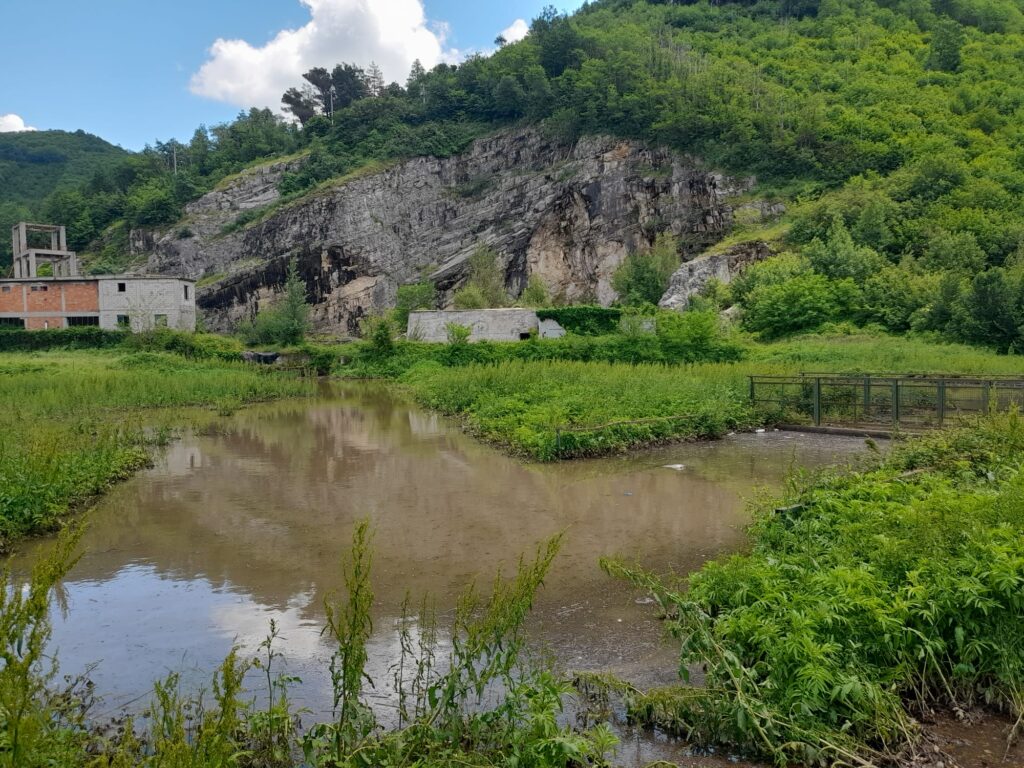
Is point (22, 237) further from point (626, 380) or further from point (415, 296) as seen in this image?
point (626, 380)

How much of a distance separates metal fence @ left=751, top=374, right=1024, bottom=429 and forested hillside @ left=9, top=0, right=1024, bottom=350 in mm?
12688

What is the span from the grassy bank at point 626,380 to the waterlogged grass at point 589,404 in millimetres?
30

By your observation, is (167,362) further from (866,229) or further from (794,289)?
(866,229)

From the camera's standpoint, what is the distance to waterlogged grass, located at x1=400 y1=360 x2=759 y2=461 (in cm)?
1429

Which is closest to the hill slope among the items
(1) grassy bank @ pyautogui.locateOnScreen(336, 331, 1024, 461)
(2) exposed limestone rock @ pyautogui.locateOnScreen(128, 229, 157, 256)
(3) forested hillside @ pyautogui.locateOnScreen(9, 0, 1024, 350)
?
(3) forested hillside @ pyautogui.locateOnScreen(9, 0, 1024, 350)

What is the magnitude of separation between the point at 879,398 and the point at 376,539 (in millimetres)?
13709

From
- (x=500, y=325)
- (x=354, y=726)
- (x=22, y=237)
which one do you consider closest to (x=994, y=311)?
(x=500, y=325)

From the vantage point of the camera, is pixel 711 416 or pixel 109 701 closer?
pixel 109 701

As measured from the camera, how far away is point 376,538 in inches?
349

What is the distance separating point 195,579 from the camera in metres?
7.60

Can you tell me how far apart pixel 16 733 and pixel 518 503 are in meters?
8.15

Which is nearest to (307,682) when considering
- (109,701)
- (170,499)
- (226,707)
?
(109,701)

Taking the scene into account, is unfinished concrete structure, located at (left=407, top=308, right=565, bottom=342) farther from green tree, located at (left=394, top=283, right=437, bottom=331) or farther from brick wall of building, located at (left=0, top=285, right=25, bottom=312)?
brick wall of building, located at (left=0, top=285, right=25, bottom=312)

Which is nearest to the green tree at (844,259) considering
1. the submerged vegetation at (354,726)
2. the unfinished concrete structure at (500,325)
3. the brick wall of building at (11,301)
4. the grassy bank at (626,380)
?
the grassy bank at (626,380)
